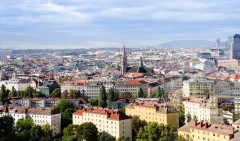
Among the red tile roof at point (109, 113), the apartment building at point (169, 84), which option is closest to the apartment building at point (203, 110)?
the red tile roof at point (109, 113)

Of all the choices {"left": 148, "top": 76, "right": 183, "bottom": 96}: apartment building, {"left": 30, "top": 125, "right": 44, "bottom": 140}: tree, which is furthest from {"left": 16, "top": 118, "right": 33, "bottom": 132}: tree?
{"left": 148, "top": 76, "right": 183, "bottom": 96}: apartment building

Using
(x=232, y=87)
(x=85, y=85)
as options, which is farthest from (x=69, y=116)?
(x=232, y=87)

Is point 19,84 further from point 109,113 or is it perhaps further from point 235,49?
point 235,49

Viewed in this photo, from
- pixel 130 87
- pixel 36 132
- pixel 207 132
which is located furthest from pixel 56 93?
pixel 207 132

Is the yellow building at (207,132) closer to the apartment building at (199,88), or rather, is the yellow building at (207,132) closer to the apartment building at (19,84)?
the apartment building at (199,88)

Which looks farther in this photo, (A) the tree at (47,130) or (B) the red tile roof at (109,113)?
(A) the tree at (47,130)

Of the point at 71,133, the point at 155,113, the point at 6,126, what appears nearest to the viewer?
the point at 71,133
